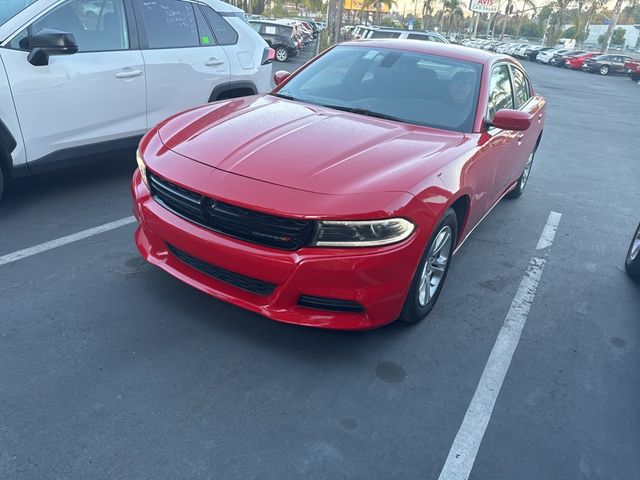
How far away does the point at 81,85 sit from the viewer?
4367mm

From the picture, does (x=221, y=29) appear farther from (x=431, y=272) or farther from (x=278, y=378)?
(x=278, y=378)

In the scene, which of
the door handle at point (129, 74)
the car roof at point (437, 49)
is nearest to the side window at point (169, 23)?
the door handle at point (129, 74)

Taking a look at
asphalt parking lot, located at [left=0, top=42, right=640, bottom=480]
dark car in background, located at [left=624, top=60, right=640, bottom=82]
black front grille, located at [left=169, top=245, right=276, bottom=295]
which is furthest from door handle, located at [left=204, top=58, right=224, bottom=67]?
dark car in background, located at [left=624, top=60, right=640, bottom=82]

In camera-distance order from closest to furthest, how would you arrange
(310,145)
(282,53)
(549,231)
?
(310,145) → (549,231) → (282,53)

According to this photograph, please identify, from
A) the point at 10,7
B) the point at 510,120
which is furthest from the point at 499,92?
the point at 10,7

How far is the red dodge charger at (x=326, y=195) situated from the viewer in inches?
104

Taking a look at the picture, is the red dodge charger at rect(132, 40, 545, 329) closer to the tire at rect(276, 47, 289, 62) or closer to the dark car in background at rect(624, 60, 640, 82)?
the tire at rect(276, 47, 289, 62)

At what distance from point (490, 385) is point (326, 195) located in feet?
4.60

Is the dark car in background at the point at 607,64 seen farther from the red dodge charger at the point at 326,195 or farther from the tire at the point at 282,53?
the red dodge charger at the point at 326,195

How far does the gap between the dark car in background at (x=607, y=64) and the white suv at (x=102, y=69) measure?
4188 cm

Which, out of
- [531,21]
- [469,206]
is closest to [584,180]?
[469,206]

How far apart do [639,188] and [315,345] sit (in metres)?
6.36

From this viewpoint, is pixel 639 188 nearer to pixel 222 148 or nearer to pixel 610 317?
pixel 610 317

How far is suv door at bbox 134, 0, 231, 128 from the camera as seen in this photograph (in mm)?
5004
